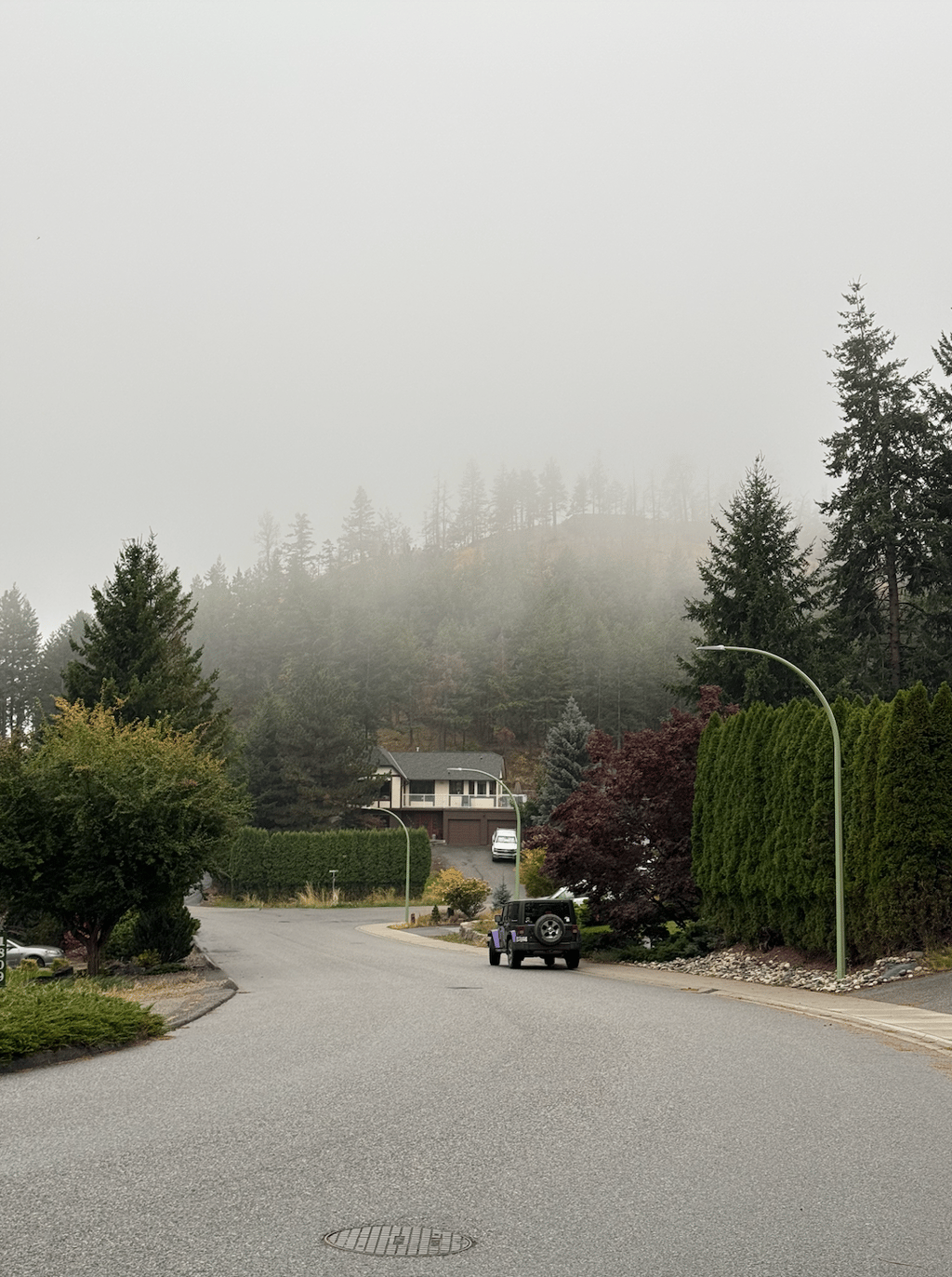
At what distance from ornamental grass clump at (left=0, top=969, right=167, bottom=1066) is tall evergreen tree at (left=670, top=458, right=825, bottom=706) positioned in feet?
124

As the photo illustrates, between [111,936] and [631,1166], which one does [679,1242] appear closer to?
[631,1166]

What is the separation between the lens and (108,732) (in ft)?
101

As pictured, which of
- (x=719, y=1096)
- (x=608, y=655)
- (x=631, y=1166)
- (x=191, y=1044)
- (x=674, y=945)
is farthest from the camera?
(x=608, y=655)

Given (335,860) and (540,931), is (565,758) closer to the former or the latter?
(335,860)

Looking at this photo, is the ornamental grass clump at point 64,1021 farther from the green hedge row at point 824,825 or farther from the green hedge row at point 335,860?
the green hedge row at point 335,860

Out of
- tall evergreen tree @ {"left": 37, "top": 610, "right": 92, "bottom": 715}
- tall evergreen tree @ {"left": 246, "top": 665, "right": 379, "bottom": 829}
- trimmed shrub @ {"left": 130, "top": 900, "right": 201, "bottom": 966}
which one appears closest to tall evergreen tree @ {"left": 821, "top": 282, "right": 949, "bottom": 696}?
trimmed shrub @ {"left": 130, "top": 900, "right": 201, "bottom": 966}

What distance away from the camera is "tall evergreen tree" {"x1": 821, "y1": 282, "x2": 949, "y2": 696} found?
50.6 metres

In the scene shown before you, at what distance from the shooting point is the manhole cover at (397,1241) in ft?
19.5

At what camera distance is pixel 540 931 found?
31.8 metres

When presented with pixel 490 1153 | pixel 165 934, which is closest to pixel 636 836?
pixel 165 934

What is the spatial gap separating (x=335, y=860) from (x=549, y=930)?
47490 millimetres

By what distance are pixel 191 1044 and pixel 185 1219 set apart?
9.15 meters

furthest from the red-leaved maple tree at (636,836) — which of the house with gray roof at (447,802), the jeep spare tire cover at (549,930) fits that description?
the house with gray roof at (447,802)

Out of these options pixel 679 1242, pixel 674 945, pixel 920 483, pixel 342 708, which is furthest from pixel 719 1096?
pixel 342 708
